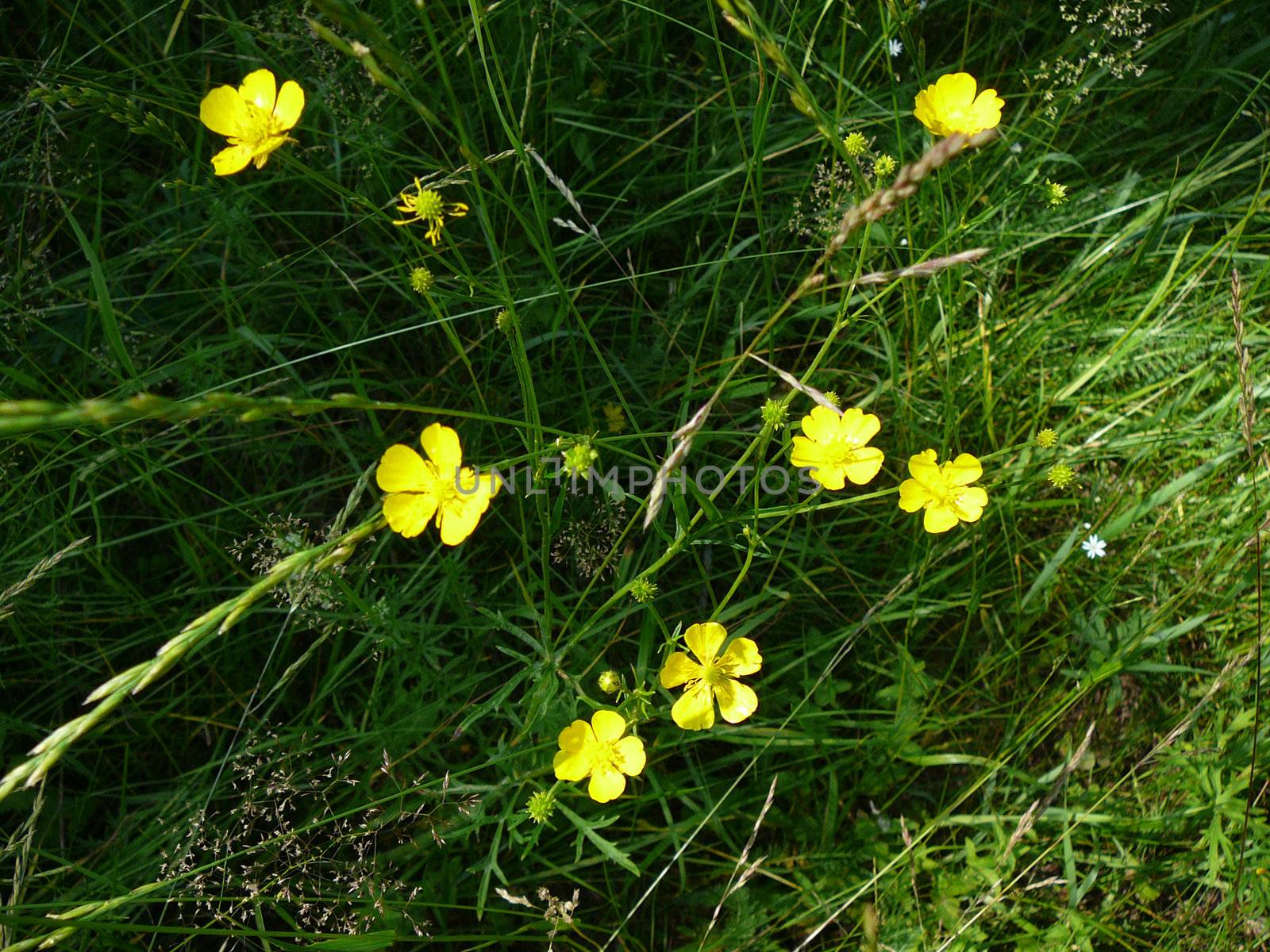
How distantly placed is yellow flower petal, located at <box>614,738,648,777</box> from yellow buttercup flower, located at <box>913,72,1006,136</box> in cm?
169

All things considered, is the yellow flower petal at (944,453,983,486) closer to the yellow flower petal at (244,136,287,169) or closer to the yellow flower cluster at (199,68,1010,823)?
the yellow flower cluster at (199,68,1010,823)

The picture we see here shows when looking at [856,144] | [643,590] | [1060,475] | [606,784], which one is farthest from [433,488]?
[1060,475]

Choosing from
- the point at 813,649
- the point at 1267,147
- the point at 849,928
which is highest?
the point at 1267,147

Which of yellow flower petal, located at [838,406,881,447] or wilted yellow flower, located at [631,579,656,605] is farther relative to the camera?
yellow flower petal, located at [838,406,881,447]

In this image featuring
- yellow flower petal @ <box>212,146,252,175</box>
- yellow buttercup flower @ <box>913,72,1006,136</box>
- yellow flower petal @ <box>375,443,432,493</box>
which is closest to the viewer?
yellow flower petal @ <box>375,443,432,493</box>

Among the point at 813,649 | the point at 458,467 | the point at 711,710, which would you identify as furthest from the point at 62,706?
the point at 813,649

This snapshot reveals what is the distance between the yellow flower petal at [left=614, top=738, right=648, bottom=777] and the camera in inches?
78.1

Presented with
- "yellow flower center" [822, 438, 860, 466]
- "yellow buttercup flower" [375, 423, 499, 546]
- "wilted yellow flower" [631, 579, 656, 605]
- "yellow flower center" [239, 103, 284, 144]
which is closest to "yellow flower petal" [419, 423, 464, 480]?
"yellow buttercup flower" [375, 423, 499, 546]

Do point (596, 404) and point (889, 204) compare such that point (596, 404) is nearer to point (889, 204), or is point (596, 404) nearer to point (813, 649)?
point (813, 649)

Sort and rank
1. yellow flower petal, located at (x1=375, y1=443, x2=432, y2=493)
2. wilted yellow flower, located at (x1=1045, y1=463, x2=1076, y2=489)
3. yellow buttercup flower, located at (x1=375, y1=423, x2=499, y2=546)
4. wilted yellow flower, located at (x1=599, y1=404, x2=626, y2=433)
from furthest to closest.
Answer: wilted yellow flower, located at (x1=599, y1=404, x2=626, y2=433) < wilted yellow flower, located at (x1=1045, y1=463, x2=1076, y2=489) < yellow flower petal, located at (x1=375, y1=443, x2=432, y2=493) < yellow buttercup flower, located at (x1=375, y1=423, x2=499, y2=546)

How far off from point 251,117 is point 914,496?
68.8 inches

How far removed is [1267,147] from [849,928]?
2.90m

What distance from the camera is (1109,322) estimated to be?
3.01 metres

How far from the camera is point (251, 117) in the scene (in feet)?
6.35
